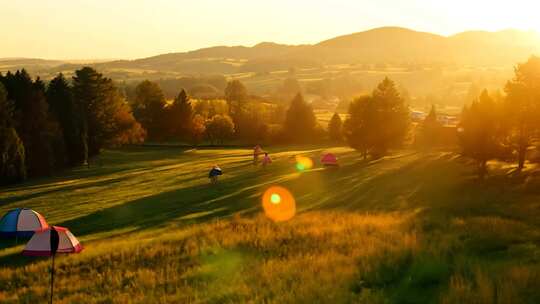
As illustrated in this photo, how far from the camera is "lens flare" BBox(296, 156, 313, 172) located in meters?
53.0

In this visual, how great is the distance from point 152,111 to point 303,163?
131 ft

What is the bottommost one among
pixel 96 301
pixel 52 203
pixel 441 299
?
pixel 52 203

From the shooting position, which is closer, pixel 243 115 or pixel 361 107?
pixel 361 107

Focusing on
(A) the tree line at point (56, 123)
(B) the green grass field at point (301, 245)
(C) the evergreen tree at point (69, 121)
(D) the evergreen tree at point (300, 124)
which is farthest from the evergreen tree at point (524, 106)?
(D) the evergreen tree at point (300, 124)

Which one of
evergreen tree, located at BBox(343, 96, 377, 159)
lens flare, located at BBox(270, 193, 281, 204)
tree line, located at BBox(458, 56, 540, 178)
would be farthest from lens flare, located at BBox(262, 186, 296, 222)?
evergreen tree, located at BBox(343, 96, 377, 159)

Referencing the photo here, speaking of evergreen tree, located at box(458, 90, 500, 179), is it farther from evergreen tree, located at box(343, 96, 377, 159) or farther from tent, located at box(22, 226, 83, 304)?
tent, located at box(22, 226, 83, 304)

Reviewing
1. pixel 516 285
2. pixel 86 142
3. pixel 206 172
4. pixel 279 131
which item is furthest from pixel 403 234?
pixel 279 131

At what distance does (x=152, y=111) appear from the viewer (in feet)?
281

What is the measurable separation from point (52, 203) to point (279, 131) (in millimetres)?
61721

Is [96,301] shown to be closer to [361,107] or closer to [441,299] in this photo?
[441,299]

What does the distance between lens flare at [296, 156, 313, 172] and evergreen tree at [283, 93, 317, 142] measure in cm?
3353

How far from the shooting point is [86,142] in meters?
64.1

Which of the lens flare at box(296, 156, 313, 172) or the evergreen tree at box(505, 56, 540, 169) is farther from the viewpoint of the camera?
the lens flare at box(296, 156, 313, 172)

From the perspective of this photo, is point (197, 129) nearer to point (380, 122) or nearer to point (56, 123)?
point (56, 123)
